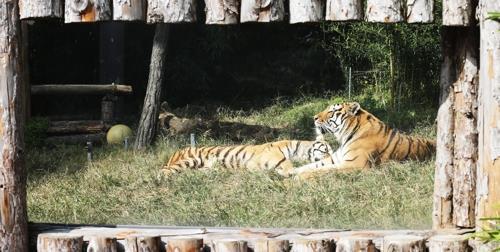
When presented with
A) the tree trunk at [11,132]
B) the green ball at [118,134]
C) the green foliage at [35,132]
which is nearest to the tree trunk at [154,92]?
the green ball at [118,134]

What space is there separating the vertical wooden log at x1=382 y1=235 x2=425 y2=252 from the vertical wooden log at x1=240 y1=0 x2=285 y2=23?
0.84 metres

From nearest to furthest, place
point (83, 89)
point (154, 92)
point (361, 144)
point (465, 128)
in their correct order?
point (465, 128) → point (361, 144) → point (154, 92) → point (83, 89)

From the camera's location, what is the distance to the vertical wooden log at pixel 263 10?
144 inches

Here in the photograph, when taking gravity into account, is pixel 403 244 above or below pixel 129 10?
below

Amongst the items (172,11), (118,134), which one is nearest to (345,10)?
(172,11)

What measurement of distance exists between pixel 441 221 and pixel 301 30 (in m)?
8.31

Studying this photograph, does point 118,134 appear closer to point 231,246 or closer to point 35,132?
point 35,132

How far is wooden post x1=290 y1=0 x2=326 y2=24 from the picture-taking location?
3.65m

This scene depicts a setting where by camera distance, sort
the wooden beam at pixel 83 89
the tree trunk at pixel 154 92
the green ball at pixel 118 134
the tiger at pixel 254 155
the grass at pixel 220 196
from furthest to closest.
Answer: the wooden beam at pixel 83 89, the green ball at pixel 118 134, the tree trunk at pixel 154 92, the tiger at pixel 254 155, the grass at pixel 220 196

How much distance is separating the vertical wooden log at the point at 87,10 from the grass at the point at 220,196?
1.96 metres

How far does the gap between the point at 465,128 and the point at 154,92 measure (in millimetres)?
5045

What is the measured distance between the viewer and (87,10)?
3.73 meters

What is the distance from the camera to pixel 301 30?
1202 cm

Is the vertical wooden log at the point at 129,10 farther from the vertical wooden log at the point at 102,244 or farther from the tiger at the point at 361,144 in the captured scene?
the tiger at the point at 361,144
